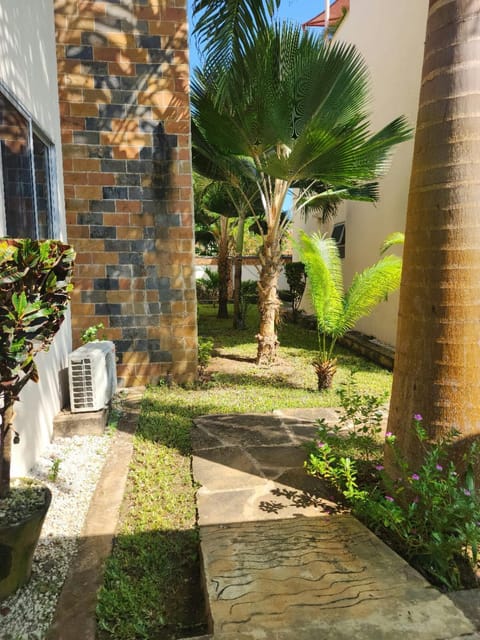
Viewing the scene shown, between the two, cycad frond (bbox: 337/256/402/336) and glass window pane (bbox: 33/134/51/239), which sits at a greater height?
glass window pane (bbox: 33/134/51/239)

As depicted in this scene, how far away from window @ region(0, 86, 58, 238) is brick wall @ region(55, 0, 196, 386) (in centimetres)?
91

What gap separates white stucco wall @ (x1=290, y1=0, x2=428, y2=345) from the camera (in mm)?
6965

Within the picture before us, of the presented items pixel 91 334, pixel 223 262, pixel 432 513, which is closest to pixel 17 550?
pixel 432 513

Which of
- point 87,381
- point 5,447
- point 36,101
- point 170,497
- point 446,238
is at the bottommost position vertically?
point 170,497

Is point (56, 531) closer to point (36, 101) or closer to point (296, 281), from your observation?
point (36, 101)

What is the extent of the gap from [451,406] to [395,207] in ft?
18.9

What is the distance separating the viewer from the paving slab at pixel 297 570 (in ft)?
5.98

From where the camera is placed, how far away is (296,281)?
39.1 feet

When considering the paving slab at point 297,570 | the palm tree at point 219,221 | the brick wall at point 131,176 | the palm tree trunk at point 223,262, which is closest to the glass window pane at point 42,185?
the brick wall at point 131,176

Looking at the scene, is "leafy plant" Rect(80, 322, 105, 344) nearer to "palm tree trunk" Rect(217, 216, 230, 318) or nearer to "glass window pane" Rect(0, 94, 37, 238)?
"glass window pane" Rect(0, 94, 37, 238)

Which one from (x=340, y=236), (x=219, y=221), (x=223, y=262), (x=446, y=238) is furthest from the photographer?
(x=219, y=221)

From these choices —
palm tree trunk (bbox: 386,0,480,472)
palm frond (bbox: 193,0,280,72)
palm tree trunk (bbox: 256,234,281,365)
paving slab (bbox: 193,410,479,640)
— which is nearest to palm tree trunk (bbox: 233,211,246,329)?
palm tree trunk (bbox: 256,234,281,365)

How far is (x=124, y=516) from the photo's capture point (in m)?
2.90

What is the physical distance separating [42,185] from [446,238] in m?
3.70
